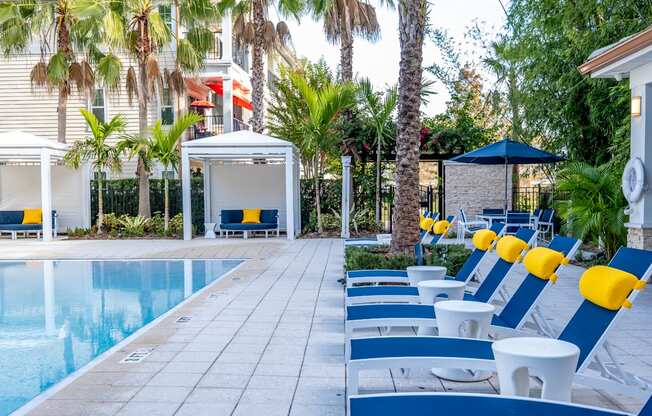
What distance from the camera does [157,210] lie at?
→ 19.6 metres

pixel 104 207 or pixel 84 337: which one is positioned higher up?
pixel 104 207

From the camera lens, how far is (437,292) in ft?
18.1

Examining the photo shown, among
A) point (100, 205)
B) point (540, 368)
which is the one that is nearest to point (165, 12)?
point (100, 205)

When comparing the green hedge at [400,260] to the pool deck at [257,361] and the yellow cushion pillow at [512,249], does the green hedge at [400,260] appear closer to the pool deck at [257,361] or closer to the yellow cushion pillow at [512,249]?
the pool deck at [257,361]

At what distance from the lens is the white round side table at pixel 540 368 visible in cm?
326

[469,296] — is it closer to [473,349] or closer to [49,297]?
[473,349]

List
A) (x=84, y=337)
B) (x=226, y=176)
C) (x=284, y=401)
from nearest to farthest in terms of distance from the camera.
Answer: (x=284, y=401)
(x=84, y=337)
(x=226, y=176)

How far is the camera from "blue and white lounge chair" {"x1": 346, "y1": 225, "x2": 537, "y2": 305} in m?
5.64

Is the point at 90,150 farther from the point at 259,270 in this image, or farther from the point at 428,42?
the point at 428,42

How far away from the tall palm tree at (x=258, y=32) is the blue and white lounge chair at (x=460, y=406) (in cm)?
1769

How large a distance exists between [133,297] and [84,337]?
2.49m

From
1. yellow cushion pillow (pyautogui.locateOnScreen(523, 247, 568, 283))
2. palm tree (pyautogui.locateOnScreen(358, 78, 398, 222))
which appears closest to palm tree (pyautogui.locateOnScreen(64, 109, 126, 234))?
palm tree (pyautogui.locateOnScreen(358, 78, 398, 222))

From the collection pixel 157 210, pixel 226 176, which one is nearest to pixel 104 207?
pixel 157 210

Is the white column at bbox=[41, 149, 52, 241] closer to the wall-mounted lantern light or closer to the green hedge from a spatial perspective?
the green hedge
